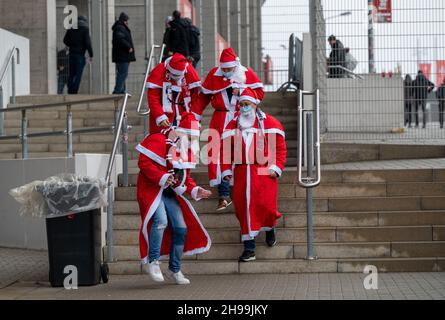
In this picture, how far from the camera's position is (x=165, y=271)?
11.3 meters

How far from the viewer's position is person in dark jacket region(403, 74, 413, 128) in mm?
15789

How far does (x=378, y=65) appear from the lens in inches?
616

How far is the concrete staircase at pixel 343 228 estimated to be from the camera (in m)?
11.2

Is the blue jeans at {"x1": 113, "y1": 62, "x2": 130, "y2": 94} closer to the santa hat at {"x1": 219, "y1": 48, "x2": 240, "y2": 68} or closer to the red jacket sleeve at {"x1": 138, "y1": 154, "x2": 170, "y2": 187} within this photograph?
the santa hat at {"x1": 219, "y1": 48, "x2": 240, "y2": 68}

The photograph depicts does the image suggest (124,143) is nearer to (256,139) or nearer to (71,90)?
(256,139)

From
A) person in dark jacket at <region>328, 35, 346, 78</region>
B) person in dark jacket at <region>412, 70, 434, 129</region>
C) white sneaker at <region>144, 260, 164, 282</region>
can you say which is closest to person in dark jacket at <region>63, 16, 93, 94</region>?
person in dark jacket at <region>328, 35, 346, 78</region>

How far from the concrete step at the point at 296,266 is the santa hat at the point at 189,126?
1433mm

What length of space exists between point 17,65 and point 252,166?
9000 millimetres

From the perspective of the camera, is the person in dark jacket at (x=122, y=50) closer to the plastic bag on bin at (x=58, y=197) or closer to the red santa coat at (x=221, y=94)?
the red santa coat at (x=221, y=94)

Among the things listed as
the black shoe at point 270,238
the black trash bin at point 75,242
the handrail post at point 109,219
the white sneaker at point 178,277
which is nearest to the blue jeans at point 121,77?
the handrail post at point 109,219

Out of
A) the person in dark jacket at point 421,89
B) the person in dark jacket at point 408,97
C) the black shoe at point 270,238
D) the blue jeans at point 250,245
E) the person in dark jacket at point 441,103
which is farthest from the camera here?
the person in dark jacket at point 441,103

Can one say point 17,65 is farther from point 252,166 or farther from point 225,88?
point 252,166

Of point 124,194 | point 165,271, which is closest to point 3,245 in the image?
point 124,194

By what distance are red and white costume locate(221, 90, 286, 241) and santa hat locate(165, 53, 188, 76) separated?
0.85 m
